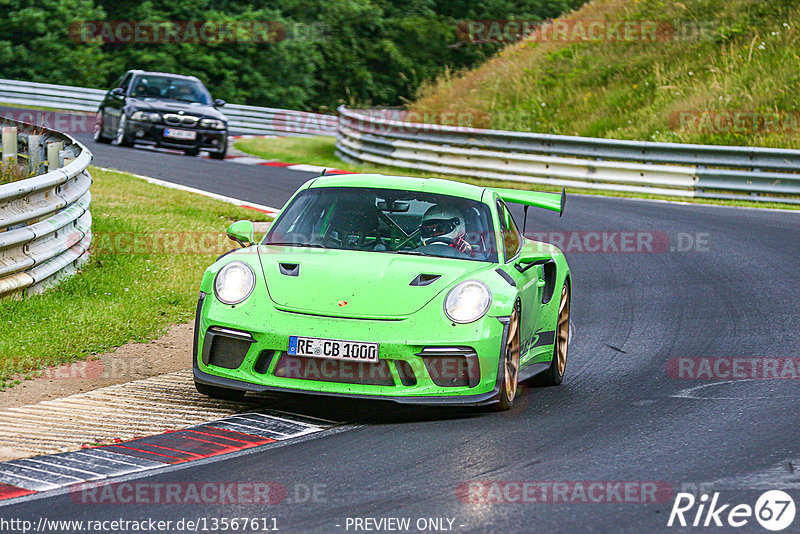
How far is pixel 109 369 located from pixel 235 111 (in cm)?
2826

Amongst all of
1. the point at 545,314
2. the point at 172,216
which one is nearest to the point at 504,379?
the point at 545,314

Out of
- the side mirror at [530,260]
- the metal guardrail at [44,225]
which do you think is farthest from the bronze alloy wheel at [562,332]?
the metal guardrail at [44,225]

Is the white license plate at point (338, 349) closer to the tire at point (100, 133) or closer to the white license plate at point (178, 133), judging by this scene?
the white license plate at point (178, 133)

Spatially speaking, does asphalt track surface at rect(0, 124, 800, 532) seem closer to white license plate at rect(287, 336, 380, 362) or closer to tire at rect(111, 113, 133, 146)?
white license plate at rect(287, 336, 380, 362)

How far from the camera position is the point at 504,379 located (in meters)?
6.44

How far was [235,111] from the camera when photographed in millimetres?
35094

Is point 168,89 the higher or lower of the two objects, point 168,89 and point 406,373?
the lower

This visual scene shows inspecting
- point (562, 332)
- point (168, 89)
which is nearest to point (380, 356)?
point (562, 332)

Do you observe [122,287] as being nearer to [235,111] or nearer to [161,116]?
[161,116]

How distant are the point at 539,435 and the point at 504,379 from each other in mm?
486

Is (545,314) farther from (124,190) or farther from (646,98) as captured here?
(646,98)

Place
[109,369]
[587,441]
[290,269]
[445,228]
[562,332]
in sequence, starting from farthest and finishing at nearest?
[562,332]
[109,369]
[445,228]
[290,269]
[587,441]

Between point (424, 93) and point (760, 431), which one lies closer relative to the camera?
point (760, 431)

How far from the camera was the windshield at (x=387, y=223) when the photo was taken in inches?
282
